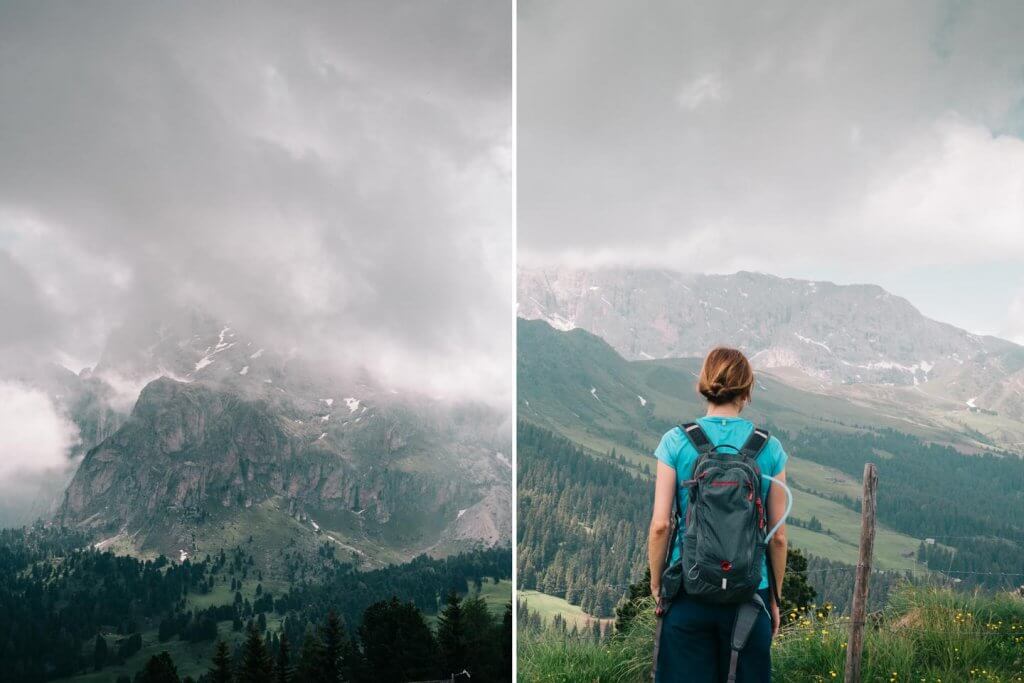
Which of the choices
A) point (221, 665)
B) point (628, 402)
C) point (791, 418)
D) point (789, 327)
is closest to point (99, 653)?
point (221, 665)

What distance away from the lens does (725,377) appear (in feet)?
6.04

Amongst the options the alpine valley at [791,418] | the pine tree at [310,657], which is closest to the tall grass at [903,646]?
the alpine valley at [791,418]

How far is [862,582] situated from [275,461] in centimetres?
246

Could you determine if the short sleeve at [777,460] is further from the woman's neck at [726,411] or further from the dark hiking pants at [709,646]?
the dark hiking pants at [709,646]

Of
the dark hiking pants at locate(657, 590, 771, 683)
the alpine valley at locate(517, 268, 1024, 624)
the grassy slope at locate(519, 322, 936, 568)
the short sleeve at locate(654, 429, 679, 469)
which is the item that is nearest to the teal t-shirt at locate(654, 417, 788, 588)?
the short sleeve at locate(654, 429, 679, 469)

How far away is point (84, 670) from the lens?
3227mm

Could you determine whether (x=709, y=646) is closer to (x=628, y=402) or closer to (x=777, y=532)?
(x=777, y=532)

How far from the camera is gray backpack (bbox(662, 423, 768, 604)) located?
1.73 m

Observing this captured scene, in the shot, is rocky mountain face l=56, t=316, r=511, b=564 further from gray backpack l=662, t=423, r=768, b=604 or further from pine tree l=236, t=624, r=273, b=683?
gray backpack l=662, t=423, r=768, b=604

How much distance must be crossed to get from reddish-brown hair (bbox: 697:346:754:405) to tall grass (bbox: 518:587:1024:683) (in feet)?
5.69

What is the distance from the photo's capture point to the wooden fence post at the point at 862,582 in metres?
2.88

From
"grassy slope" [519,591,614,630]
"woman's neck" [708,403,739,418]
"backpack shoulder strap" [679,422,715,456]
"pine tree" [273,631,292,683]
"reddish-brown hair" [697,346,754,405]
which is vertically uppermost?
"reddish-brown hair" [697,346,754,405]

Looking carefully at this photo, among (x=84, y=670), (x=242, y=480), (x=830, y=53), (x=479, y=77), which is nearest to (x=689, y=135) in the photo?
(x=830, y=53)

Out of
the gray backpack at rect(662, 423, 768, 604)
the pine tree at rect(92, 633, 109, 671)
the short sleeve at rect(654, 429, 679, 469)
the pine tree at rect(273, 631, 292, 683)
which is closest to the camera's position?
the gray backpack at rect(662, 423, 768, 604)
